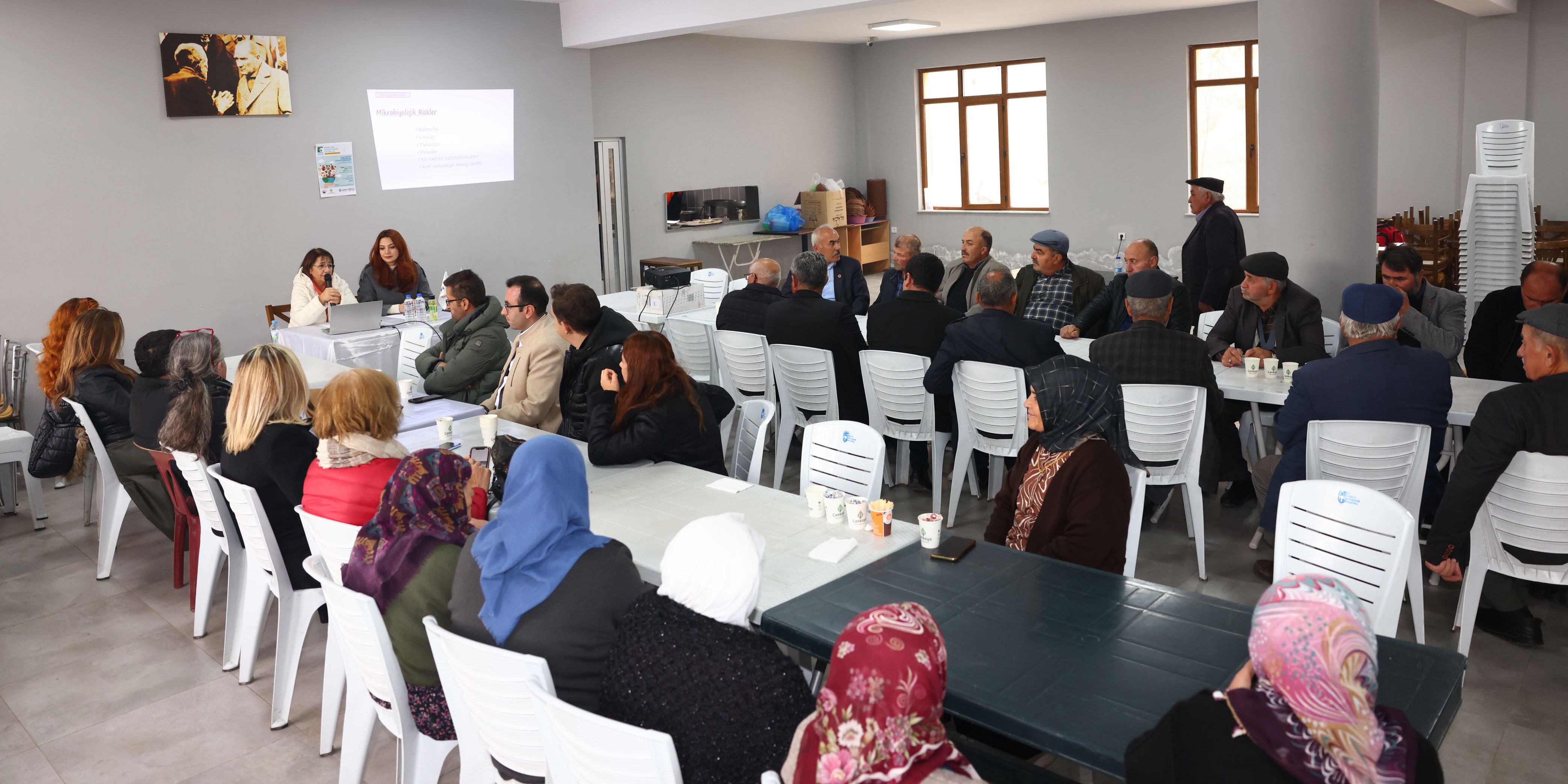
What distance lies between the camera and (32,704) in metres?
3.79

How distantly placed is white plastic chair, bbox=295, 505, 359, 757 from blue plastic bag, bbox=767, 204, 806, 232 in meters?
9.67

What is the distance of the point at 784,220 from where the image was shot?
12711 millimetres

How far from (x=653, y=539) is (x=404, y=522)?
695 millimetres

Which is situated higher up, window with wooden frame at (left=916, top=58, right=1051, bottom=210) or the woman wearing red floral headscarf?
window with wooden frame at (left=916, top=58, right=1051, bottom=210)

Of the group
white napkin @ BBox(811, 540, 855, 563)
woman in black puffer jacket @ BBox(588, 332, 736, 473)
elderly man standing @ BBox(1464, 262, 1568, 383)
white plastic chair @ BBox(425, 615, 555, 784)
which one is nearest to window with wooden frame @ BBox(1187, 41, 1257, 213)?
elderly man standing @ BBox(1464, 262, 1568, 383)

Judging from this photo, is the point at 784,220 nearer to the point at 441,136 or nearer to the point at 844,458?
the point at 441,136

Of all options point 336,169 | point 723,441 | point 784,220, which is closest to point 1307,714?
point 723,441

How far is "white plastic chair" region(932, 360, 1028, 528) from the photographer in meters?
4.70

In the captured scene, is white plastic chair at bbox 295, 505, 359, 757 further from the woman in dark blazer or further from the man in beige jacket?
the woman in dark blazer

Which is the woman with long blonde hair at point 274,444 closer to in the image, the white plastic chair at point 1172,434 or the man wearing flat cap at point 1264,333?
the white plastic chair at point 1172,434

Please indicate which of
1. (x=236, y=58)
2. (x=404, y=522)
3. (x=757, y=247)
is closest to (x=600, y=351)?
(x=404, y=522)

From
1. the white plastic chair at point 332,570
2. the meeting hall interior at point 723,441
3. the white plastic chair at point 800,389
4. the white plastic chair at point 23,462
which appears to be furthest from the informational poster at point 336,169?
the white plastic chair at point 332,570

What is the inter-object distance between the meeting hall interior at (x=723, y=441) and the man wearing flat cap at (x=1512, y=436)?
0.5 inches

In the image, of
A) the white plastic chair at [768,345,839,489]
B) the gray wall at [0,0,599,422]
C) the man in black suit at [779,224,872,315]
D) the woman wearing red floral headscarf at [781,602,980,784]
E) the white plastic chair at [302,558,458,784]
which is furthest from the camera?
the man in black suit at [779,224,872,315]
